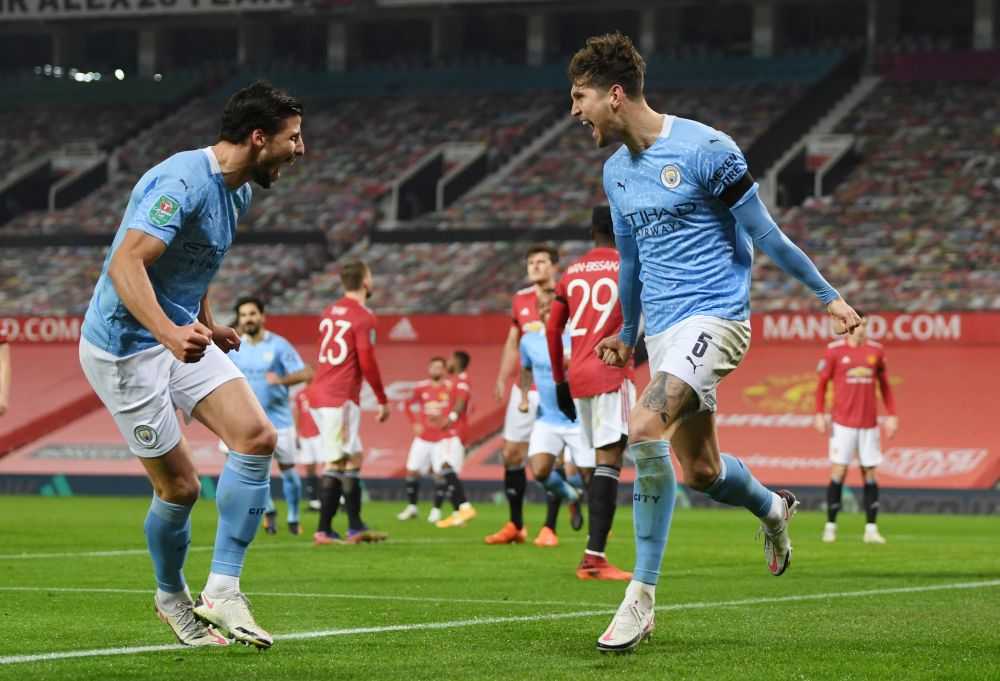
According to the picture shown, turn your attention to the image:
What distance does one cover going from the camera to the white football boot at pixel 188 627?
642 cm

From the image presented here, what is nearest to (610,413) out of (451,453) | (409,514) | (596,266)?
(596,266)

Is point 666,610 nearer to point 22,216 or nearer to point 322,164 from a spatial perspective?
point 322,164

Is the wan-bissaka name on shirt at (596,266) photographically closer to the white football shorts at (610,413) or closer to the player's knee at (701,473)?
the white football shorts at (610,413)

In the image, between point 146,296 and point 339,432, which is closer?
point 146,296

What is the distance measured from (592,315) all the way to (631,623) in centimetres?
556

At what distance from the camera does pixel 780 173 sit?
34781mm

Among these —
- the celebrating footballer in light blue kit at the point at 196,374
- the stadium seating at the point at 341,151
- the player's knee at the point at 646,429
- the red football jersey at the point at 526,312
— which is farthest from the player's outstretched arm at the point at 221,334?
the stadium seating at the point at 341,151

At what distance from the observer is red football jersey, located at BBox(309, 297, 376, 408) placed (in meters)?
13.9

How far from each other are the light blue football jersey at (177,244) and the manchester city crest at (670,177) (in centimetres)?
179

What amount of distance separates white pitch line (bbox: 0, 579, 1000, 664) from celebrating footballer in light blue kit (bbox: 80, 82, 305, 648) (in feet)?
1.17

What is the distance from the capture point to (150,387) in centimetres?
623

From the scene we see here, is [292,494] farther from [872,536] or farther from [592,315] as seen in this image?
[872,536]

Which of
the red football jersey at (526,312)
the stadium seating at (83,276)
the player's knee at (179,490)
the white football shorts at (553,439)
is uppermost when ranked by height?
the player's knee at (179,490)

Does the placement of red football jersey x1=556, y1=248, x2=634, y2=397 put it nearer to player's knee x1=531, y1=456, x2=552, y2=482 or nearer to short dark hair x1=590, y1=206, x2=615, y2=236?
short dark hair x1=590, y1=206, x2=615, y2=236
